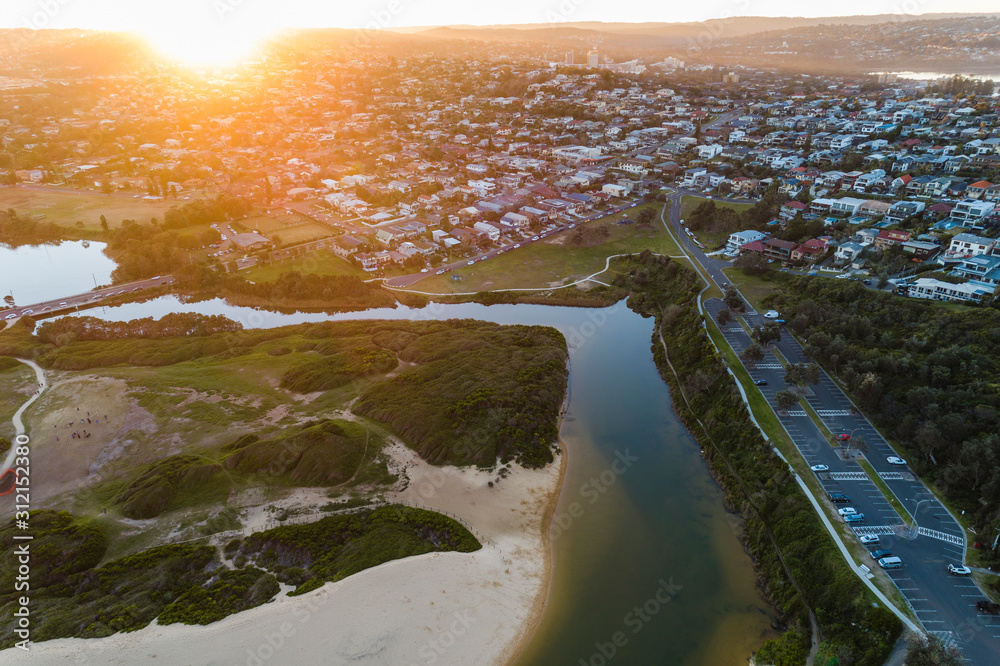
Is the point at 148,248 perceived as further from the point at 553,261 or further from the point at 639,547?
the point at 639,547

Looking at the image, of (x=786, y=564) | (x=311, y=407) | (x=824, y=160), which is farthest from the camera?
(x=824, y=160)

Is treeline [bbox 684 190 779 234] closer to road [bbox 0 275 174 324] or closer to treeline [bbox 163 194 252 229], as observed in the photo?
road [bbox 0 275 174 324]

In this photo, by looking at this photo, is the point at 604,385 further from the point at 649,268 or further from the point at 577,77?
the point at 577,77

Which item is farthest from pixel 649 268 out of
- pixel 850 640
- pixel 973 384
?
pixel 850 640

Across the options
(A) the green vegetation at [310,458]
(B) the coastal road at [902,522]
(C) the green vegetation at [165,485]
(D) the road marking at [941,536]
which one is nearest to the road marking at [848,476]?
(B) the coastal road at [902,522]

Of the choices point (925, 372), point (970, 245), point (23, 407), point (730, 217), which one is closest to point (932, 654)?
point (925, 372)

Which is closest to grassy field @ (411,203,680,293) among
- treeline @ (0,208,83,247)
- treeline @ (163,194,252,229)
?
treeline @ (163,194,252,229)
